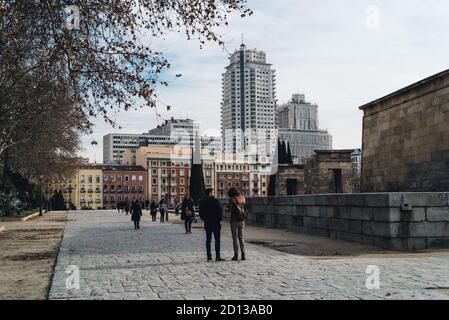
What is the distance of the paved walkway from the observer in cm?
770

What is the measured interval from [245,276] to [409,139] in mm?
12876

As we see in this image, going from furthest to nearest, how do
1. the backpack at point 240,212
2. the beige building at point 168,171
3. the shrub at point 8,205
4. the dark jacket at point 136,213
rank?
the beige building at point 168,171, the shrub at point 8,205, the dark jacket at point 136,213, the backpack at point 240,212

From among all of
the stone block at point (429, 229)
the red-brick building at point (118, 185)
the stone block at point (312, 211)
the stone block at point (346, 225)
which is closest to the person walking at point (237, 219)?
the stone block at point (429, 229)

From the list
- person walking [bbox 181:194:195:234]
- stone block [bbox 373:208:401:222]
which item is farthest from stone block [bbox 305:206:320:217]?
stone block [bbox 373:208:401:222]

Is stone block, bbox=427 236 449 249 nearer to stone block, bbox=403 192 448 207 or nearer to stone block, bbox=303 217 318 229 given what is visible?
stone block, bbox=403 192 448 207

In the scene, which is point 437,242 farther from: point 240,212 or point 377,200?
point 240,212

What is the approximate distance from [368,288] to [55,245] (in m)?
12.8

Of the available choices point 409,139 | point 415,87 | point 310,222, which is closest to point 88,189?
point 310,222

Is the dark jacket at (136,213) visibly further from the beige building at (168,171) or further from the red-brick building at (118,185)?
the beige building at (168,171)

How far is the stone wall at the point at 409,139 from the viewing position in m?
18.0

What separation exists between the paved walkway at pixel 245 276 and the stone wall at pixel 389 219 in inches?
63.1

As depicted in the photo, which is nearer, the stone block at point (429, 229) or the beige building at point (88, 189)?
the stone block at point (429, 229)

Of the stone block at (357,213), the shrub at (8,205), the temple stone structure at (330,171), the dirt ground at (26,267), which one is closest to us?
the dirt ground at (26,267)

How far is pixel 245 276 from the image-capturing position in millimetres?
9523
